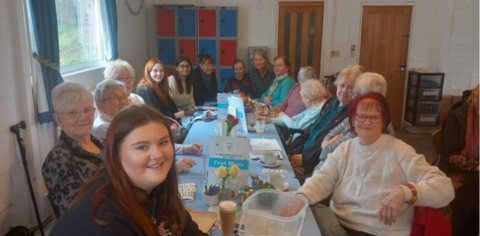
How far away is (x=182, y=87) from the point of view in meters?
4.48

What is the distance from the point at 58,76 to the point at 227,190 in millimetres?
1682

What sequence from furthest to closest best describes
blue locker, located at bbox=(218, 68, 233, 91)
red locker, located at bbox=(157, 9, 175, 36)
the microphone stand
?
blue locker, located at bbox=(218, 68, 233, 91) < red locker, located at bbox=(157, 9, 175, 36) < the microphone stand

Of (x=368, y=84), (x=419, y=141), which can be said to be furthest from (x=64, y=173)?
(x=419, y=141)

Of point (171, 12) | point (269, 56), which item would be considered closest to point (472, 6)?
point (269, 56)

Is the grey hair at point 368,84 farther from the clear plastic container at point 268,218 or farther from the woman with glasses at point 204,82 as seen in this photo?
the woman with glasses at point 204,82

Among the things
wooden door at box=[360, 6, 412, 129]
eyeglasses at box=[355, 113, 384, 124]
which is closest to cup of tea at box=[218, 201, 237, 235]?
eyeglasses at box=[355, 113, 384, 124]

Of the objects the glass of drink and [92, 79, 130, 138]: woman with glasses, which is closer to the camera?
[92, 79, 130, 138]: woman with glasses

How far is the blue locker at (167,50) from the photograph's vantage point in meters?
5.66

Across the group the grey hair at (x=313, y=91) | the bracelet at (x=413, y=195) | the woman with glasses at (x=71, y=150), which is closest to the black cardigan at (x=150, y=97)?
the grey hair at (x=313, y=91)

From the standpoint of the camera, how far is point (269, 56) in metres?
5.93

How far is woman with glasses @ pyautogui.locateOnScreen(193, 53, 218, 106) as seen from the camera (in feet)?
16.0

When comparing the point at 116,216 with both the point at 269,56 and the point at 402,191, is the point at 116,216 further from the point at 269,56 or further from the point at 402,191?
the point at 269,56

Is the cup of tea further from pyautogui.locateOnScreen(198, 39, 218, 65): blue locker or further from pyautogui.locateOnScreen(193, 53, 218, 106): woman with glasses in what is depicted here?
pyautogui.locateOnScreen(198, 39, 218, 65): blue locker

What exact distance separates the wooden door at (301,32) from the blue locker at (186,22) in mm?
1350
